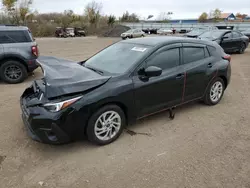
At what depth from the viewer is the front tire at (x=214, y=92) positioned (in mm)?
4621

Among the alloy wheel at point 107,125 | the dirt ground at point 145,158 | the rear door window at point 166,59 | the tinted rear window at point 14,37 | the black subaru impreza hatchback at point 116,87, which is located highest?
the tinted rear window at point 14,37

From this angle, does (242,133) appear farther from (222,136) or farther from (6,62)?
(6,62)

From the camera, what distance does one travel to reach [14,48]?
21.4 feet

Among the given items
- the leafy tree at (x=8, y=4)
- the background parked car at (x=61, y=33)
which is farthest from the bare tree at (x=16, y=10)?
the background parked car at (x=61, y=33)

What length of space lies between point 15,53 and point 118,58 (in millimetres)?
4262

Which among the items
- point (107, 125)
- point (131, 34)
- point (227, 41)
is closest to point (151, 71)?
point (107, 125)

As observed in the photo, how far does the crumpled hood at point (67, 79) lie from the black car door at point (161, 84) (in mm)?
618

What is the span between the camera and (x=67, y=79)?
2.99 m

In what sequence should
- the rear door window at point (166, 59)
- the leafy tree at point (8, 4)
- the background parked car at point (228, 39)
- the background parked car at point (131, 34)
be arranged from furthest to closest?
the leafy tree at point (8, 4), the background parked car at point (131, 34), the background parked car at point (228, 39), the rear door window at point (166, 59)

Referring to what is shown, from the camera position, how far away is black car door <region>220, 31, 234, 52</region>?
12391 mm

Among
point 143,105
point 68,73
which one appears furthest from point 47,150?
point 143,105

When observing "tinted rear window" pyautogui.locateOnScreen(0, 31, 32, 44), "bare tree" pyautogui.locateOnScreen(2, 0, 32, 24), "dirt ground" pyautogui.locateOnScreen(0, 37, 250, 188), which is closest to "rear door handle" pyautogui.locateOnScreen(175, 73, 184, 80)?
"dirt ground" pyautogui.locateOnScreen(0, 37, 250, 188)

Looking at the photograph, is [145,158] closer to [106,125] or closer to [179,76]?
[106,125]

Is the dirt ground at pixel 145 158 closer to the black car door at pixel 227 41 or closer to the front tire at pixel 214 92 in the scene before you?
the front tire at pixel 214 92
